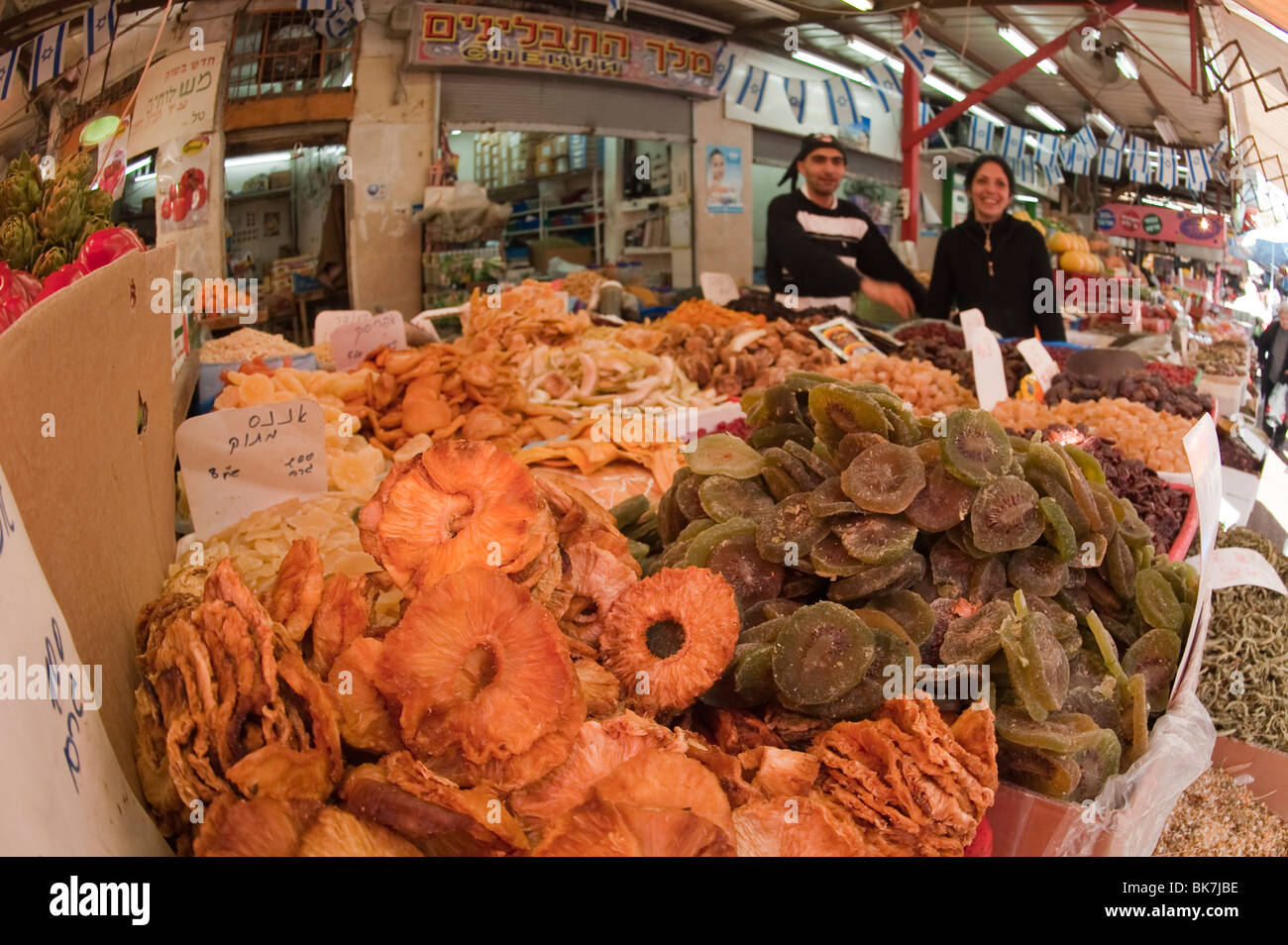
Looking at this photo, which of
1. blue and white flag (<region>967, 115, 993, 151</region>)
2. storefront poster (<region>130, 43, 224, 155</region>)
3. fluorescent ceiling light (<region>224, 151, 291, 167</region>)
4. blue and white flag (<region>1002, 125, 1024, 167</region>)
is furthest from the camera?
blue and white flag (<region>967, 115, 993, 151</region>)

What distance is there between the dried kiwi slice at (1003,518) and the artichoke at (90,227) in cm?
133

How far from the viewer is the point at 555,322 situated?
10.3 feet

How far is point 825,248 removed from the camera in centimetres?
463

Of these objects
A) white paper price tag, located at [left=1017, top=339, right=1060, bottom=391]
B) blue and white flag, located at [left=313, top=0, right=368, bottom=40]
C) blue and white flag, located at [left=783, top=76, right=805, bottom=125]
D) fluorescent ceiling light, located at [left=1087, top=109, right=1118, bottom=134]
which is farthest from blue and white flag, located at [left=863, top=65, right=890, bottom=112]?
blue and white flag, located at [left=313, top=0, right=368, bottom=40]

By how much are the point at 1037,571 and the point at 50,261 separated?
1462 millimetres

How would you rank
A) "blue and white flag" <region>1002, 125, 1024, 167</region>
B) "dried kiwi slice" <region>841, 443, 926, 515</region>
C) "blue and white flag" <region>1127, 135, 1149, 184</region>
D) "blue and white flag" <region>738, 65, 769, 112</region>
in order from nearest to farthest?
1. "dried kiwi slice" <region>841, 443, 926, 515</region>
2. "blue and white flag" <region>738, 65, 769, 112</region>
3. "blue and white flag" <region>1127, 135, 1149, 184</region>
4. "blue and white flag" <region>1002, 125, 1024, 167</region>

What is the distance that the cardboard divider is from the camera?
0.73 metres

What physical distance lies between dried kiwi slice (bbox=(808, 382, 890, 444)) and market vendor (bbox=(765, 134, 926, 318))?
10.1 ft

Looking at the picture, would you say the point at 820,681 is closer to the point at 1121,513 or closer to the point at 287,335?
the point at 1121,513

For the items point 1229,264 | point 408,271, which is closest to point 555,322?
point 408,271

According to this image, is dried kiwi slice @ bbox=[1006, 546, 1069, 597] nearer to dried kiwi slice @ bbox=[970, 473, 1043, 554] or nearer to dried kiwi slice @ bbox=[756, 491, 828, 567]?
dried kiwi slice @ bbox=[970, 473, 1043, 554]

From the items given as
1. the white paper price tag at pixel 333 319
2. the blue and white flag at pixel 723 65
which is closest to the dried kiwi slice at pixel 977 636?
the white paper price tag at pixel 333 319

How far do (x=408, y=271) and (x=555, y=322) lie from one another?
54 centimetres

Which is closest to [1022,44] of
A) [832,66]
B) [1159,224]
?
[832,66]
